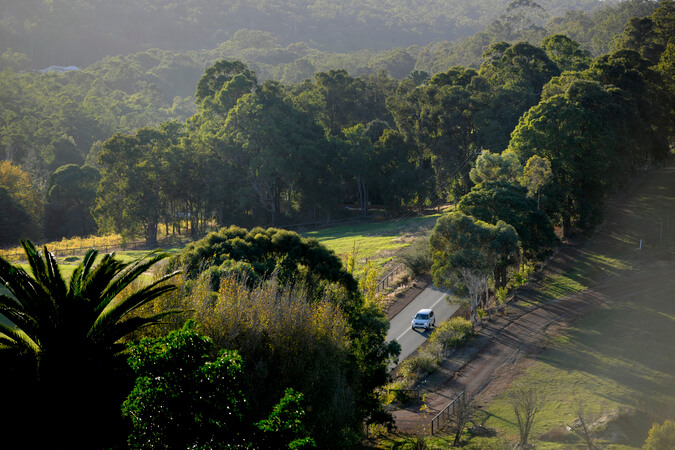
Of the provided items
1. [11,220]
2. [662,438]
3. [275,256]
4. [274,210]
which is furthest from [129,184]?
[662,438]

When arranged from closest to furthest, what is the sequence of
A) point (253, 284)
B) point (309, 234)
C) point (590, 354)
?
point (253, 284), point (590, 354), point (309, 234)

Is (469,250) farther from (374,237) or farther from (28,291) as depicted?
(374,237)

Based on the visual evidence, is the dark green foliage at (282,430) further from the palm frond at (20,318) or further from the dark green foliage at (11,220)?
the dark green foliage at (11,220)

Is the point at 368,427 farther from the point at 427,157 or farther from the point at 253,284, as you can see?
the point at 427,157

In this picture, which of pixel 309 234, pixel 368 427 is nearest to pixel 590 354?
pixel 368 427

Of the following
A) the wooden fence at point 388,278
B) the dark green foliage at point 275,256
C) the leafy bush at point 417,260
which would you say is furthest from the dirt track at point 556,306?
the wooden fence at point 388,278

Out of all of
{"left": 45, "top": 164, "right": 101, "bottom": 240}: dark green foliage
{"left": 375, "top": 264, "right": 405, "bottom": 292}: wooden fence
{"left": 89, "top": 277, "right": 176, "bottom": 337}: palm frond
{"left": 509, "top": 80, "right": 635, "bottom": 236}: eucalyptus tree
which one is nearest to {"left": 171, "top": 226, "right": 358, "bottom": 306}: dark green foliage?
{"left": 89, "top": 277, "right": 176, "bottom": 337}: palm frond
